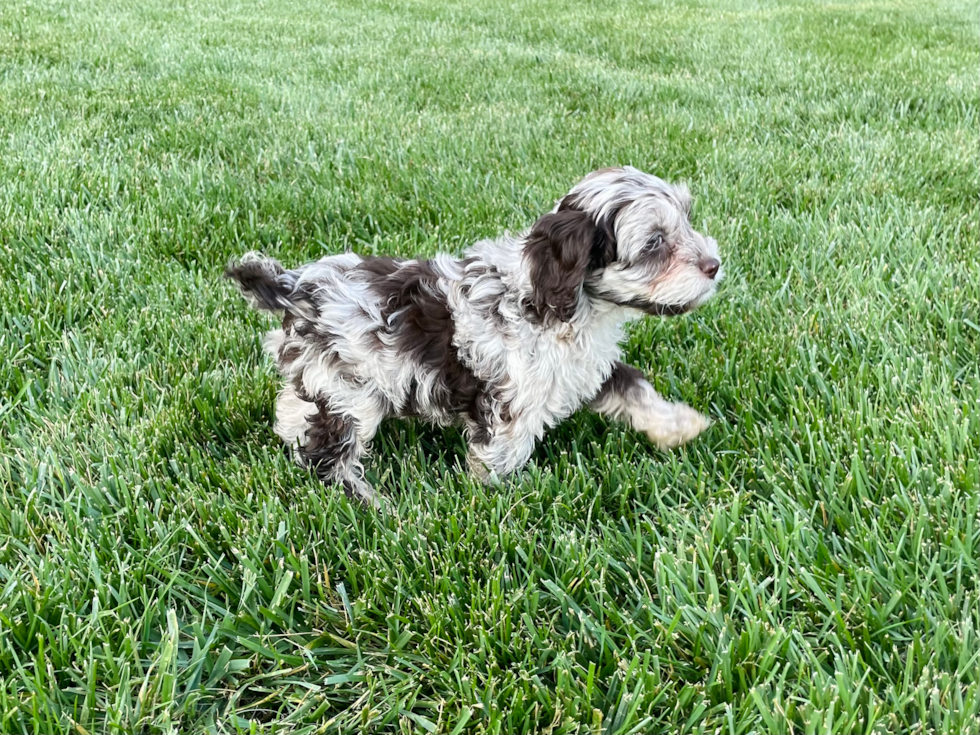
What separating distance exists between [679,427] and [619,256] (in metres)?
0.73

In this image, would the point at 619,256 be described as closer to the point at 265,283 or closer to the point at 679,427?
the point at 679,427

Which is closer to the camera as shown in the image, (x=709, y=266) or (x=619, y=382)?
(x=709, y=266)

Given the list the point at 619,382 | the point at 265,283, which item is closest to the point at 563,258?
the point at 619,382

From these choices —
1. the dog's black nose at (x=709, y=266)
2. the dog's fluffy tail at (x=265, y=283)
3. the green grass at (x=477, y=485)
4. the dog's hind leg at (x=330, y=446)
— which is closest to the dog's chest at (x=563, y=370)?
the green grass at (x=477, y=485)

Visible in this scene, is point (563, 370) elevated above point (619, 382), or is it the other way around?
point (563, 370)

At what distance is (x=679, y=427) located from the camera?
2.79 meters

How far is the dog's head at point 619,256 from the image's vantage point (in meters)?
2.48

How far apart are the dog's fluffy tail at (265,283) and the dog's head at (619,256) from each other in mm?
888

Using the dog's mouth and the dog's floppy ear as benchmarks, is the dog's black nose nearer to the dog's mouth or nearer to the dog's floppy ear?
the dog's mouth

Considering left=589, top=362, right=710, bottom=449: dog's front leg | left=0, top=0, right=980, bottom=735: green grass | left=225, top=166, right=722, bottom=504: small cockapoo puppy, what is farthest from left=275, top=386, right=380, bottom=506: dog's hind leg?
left=589, top=362, right=710, bottom=449: dog's front leg

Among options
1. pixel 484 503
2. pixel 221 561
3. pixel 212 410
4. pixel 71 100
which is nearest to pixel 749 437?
pixel 484 503

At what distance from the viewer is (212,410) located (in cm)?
302

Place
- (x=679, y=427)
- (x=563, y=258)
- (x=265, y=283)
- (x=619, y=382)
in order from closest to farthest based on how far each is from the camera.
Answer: (x=563, y=258) → (x=265, y=283) → (x=679, y=427) → (x=619, y=382)

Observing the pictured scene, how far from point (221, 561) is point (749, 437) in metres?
2.00
